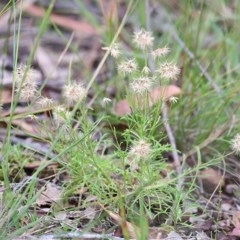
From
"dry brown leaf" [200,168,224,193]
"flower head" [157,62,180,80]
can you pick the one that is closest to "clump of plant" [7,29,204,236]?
"flower head" [157,62,180,80]

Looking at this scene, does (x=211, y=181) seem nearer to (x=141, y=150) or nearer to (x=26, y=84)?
(x=141, y=150)

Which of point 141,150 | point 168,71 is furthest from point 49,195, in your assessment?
point 168,71

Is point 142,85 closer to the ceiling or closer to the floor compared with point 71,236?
closer to the ceiling

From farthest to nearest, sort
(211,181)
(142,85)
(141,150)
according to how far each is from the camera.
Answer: (211,181) < (142,85) < (141,150)

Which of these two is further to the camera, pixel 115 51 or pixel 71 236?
pixel 115 51

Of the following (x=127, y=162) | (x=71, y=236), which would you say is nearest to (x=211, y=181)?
(x=127, y=162)

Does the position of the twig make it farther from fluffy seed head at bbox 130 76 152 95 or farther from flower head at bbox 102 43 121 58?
flower head at bbox 102 43 121 58

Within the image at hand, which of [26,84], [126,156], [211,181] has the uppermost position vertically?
[26,84]

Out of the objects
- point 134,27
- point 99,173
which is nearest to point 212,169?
point 99,173

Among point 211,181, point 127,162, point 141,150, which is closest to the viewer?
point 141,150
